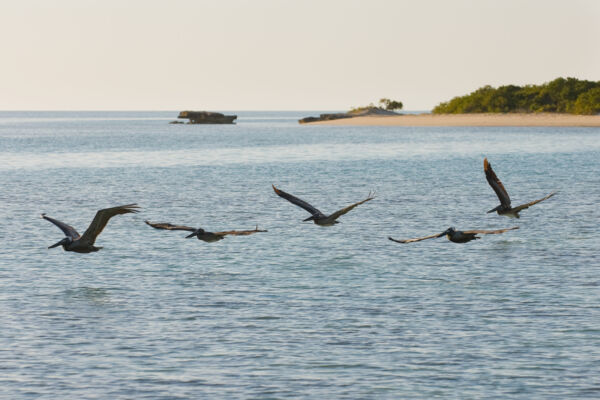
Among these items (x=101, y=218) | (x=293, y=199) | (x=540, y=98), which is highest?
(x=540, y=98)

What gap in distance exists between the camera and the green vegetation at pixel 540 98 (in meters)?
168

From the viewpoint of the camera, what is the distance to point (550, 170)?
70875mm

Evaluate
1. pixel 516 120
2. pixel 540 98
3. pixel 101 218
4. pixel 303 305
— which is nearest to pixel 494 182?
pixel 303 305

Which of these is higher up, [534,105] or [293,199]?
[534,105]

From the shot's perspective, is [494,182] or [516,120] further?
[516,120]

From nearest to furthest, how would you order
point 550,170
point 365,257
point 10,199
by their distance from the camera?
1. point 365,257
2. point 10,199
3. point 550,170

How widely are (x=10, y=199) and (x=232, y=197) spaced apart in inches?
419

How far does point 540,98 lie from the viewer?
176000 millimetres

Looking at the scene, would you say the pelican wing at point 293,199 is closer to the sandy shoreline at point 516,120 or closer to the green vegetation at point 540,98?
the sandy shoreline at point 516,120

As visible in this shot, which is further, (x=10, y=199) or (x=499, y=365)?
(x=10, y=199)

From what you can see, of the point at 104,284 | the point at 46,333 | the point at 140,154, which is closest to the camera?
the point at 46,333

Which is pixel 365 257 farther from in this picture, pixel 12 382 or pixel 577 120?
pixel 577 120

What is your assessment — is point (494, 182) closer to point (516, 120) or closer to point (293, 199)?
point (293, 199)

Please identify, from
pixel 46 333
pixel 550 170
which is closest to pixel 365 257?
pixel 46 333
